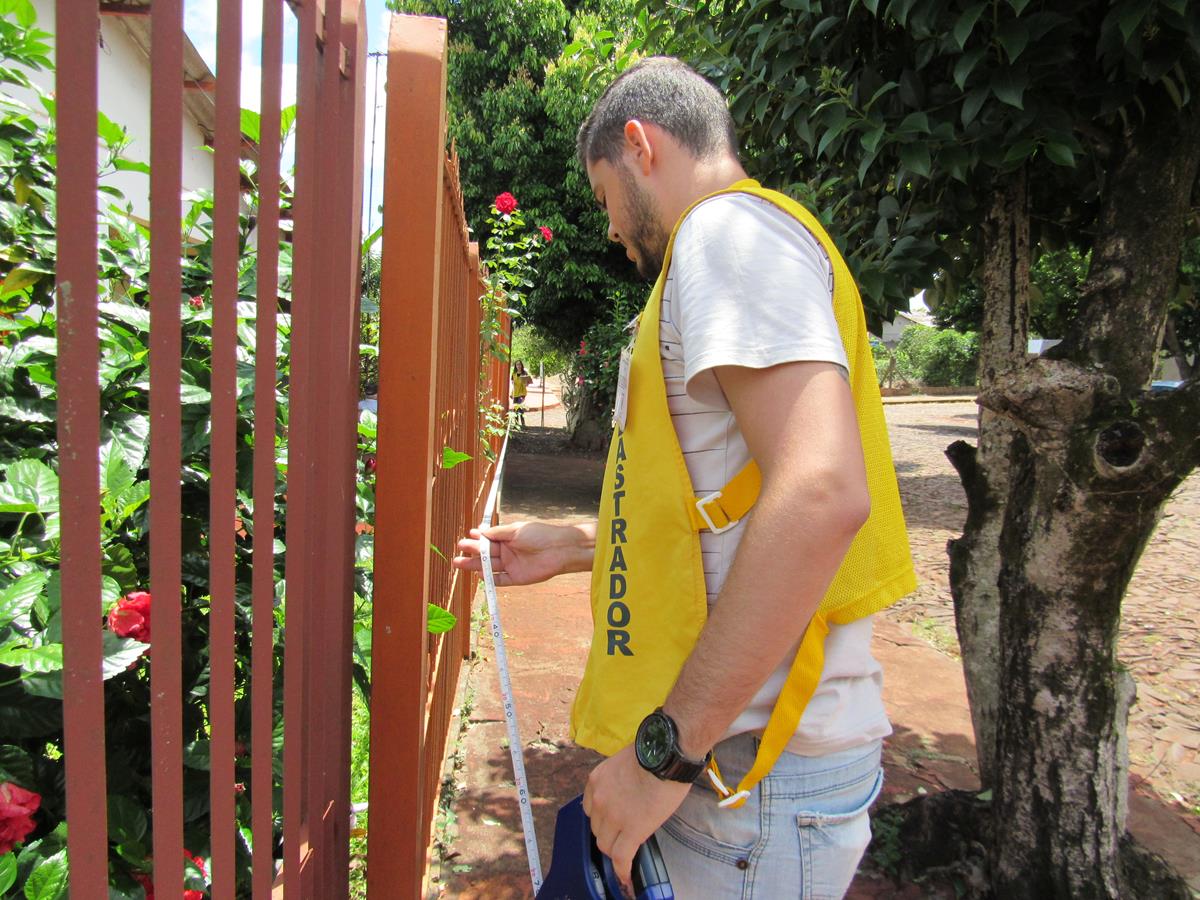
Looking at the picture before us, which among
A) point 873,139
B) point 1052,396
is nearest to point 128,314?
point 873,139

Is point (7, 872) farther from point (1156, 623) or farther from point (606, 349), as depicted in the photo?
point (606, 349)

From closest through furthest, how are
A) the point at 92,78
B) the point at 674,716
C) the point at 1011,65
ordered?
the point at 92,78 < the point at 674,716 < the point at 1011,65

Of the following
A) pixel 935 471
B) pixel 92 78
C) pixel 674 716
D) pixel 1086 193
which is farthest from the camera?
pixel 935 471

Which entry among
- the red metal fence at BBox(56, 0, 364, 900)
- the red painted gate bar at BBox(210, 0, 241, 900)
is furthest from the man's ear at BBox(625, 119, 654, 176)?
the red painted gate bar at BBox(210, 0, 241, 900)

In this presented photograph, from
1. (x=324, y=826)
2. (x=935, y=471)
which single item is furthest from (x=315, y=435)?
(x=935, y=471)

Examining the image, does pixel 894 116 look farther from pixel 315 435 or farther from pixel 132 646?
pixel 132 646

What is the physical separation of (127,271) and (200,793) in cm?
82

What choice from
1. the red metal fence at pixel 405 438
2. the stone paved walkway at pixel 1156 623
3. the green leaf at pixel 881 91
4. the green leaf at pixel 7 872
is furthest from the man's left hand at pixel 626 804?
the stone paved walkway at pixel 1156 623

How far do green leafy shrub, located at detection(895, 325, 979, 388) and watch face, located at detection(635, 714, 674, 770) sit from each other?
127ft

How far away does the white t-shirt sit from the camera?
121 cm

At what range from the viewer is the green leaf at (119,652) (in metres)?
1.03

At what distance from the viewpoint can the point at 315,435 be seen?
1.25 meters

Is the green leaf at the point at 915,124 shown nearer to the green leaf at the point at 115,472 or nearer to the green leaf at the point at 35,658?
the green leaf at the point at 115,472

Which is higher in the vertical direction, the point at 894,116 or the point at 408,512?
the point at 894,116
